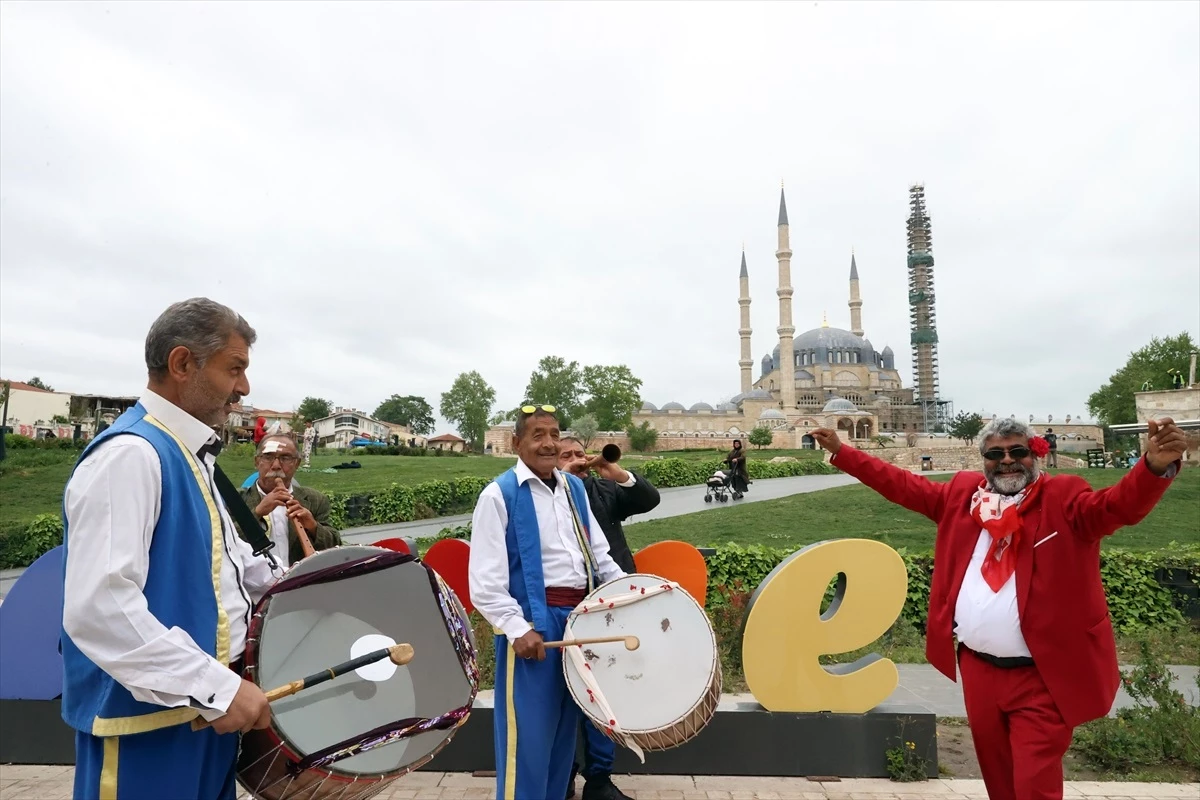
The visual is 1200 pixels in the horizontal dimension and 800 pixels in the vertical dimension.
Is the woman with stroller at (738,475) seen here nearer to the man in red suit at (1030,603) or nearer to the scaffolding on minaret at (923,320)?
the man in red suit at (1030,603)

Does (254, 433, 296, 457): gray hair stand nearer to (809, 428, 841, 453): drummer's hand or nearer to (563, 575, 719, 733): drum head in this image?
(563, 575, 719, 733): drum head

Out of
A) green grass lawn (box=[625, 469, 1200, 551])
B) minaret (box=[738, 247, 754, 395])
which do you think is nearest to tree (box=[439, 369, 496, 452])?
minaret (box=[738, 247, 754, 395])

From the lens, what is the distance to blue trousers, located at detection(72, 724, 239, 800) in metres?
1.89

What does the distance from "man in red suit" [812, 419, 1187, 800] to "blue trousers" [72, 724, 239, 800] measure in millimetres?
2886

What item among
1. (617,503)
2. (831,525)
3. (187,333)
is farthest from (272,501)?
(831,525)

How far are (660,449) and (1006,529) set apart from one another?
67091 millimetres

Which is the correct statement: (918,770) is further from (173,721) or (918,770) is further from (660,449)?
(660,449)

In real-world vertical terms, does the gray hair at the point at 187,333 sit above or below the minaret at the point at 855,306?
below

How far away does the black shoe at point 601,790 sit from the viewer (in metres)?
3.97

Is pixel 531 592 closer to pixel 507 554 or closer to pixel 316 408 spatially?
pixel 507 554

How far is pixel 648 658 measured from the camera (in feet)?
10.9

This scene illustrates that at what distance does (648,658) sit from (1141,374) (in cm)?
7423

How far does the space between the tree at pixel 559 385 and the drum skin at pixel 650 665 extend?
65.8 meters

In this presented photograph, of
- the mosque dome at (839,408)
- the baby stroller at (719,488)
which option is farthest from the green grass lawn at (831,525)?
the mosque dome at (839,408)
